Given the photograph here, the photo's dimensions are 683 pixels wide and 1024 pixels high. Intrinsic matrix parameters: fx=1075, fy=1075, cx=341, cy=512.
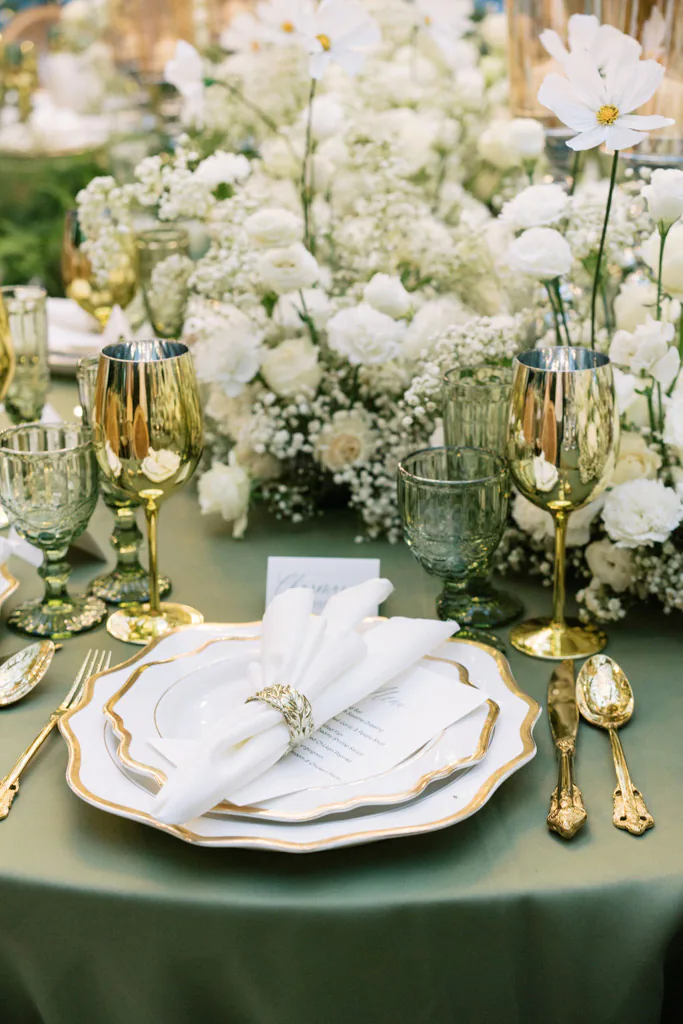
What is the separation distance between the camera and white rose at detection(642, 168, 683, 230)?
0.96 m

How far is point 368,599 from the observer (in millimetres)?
978

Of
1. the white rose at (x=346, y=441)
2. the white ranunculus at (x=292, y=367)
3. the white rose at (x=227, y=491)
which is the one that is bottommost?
the white rose at (x=227, y=491)

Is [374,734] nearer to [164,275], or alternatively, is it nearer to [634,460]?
[634,460]

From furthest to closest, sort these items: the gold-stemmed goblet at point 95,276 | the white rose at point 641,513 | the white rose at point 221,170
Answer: the gold-stemmed goblet at point 95,276, the white rose at point 221,170, the white rose at point 641,513

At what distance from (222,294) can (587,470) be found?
0.62 metres

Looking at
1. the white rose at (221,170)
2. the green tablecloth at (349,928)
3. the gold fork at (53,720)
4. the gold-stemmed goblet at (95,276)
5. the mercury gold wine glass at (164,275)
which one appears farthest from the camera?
the gold-stemmed goblet at (95,276)

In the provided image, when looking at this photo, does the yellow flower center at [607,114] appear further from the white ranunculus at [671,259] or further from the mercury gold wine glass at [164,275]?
the mercury gold wine glass at [164,275]

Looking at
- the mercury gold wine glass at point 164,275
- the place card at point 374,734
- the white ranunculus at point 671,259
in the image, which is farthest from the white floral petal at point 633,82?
the mercury gold wine glass at point 164,275

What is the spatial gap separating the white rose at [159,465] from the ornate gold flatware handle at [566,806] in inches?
18.1

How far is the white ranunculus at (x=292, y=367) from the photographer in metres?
1.32

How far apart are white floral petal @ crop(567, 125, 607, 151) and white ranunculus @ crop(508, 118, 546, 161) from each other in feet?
2.12

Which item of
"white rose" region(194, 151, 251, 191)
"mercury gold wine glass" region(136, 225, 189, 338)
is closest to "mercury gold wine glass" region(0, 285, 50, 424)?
"mercury gold wine glass" region(136, 225, 189, 338)

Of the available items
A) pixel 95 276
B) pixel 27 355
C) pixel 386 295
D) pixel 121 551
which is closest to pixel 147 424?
pixel 121 551

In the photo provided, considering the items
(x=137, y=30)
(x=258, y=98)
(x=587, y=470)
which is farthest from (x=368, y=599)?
(x=137, y=30)
